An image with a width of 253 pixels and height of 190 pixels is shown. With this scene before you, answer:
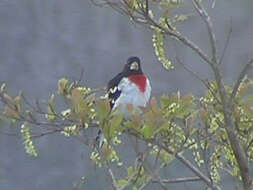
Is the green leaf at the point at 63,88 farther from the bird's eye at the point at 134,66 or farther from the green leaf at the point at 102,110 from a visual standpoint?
the bird's eye at the point at 134,66

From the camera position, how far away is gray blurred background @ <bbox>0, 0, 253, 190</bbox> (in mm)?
4273

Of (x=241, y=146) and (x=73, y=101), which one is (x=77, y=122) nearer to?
(x=73, y=101)

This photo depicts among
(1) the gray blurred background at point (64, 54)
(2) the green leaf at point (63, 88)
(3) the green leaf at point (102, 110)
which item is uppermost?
(2) the green leaf at point (63, 88)

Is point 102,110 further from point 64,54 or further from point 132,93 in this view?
point 64,54

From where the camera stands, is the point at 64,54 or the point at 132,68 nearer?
the point at 132,68

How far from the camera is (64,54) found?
4.30 meters

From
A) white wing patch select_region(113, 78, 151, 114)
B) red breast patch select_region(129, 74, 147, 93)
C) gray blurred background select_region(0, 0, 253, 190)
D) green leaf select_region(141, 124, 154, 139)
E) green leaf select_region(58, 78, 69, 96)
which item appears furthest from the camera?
gray blurred background select_region(0, 0, 253, 190)

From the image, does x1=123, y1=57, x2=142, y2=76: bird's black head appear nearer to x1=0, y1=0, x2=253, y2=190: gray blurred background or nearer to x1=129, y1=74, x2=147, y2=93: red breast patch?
x1=129, y1=74, x2=147, y2=93: red breast patch

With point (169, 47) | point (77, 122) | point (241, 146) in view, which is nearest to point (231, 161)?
point (241, 146)

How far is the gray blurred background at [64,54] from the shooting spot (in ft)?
14.0

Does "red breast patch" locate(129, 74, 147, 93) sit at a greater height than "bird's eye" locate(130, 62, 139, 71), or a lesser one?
lesser

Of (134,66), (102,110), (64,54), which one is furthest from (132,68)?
(64,54)

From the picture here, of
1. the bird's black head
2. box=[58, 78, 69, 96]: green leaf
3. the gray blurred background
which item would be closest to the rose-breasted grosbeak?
the bird's black head

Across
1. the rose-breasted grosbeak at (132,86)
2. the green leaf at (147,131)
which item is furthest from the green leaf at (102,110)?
the rose-breasted grosbeak at (132,86)
